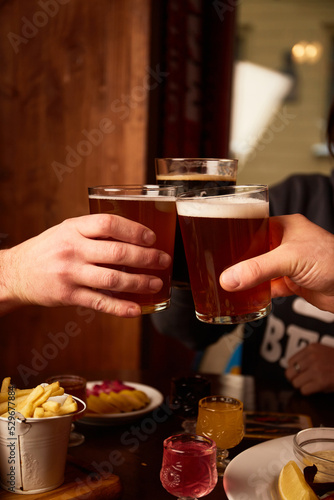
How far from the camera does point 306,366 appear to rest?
1.66 m

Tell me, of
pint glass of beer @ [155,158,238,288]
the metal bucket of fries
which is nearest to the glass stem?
the metal bucket of fries

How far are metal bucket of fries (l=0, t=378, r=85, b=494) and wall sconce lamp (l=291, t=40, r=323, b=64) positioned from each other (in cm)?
682

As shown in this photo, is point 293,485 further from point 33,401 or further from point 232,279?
point 33,401

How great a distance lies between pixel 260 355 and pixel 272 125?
18.0 feet

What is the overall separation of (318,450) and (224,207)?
1.67 ft

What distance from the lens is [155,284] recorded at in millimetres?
988

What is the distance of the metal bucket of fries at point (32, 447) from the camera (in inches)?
37.2

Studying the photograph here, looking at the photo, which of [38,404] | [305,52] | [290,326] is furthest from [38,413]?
[305,52]

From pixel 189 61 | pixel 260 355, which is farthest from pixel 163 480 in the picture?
pixel 189 61

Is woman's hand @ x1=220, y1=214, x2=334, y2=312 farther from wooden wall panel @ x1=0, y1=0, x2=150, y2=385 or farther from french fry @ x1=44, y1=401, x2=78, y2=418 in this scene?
wooden wall panel @ x1=0, y1=0, x2=150, y2=385

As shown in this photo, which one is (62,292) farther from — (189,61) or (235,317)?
(189,61)

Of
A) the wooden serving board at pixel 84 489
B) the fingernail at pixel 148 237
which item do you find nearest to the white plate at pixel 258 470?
the wooden serving board at pixel 84 489

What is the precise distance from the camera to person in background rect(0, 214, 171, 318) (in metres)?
0.96

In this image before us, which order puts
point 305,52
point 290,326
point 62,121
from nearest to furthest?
point 290,326 → point 62,121 → point 305,52
